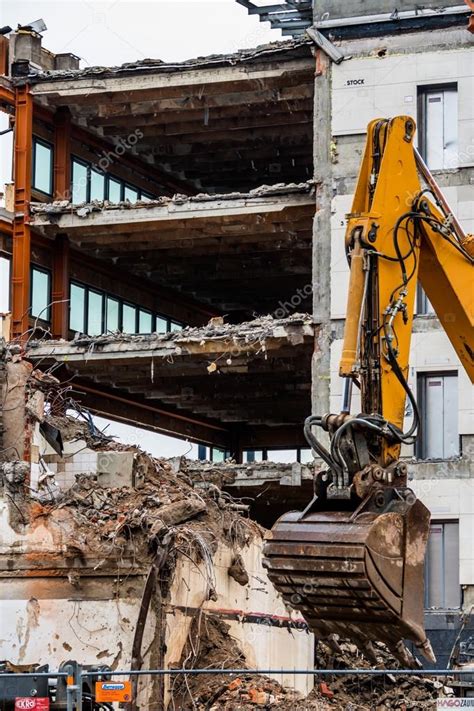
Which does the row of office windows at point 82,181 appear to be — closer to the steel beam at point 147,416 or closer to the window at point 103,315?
the window at point 103,315

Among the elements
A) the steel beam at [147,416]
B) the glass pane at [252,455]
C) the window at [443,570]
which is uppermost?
the steel beam at [147,416]

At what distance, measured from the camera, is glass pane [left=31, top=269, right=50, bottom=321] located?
39.3m

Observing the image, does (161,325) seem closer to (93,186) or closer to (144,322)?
(144,322)

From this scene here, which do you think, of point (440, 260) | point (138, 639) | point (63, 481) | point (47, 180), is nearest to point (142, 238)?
point (47, 180)

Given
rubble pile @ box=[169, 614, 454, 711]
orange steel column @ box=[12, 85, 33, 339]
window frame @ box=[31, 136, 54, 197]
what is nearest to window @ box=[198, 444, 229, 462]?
orange steel column @ box=[12, 85, 33, 339]

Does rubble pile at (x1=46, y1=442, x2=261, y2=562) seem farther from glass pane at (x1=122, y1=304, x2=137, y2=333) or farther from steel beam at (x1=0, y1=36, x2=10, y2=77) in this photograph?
steel beam at (x1=0, y1=36, x2=10, y2=77)

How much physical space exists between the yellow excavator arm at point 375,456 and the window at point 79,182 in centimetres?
2651

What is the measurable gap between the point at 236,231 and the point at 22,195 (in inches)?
238

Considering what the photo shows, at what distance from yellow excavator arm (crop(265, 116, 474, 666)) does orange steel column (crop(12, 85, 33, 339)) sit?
81.7 ft

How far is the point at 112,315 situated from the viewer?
41.8 m

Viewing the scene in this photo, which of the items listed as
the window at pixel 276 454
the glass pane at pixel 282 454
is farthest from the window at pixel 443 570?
the glass pane at pixel 282 454

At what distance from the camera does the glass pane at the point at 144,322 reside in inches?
1695

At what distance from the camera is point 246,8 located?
36.5 metres

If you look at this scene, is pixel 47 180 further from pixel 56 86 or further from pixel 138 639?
pixel 138 639
